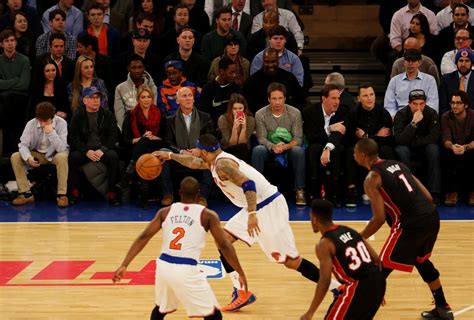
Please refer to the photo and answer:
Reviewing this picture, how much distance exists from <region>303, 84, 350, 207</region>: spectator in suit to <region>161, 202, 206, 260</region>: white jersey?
5.80 m

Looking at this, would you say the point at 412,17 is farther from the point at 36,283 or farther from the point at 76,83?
the point at 36,283

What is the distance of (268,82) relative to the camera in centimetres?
1388

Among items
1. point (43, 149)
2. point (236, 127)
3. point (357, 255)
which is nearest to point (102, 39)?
point (43, 149)

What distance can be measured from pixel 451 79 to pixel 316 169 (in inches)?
93.8

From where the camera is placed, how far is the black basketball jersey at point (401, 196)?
8.23 m

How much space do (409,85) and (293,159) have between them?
1994 mm

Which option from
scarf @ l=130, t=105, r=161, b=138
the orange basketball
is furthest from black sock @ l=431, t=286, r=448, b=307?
scarf @ l=130, t=105, r=161, b=138

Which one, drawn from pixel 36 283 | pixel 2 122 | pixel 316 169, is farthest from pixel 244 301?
pixel 2 122

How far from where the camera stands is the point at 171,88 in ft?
45.5

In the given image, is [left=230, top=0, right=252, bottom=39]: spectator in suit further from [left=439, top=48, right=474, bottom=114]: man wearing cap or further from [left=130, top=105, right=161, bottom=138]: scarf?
[left=439, top=48, right=474, bottom=114]: man wearing cap

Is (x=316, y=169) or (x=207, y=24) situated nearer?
(x=316, y=169)

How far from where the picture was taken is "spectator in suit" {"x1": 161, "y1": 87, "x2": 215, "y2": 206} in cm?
1329

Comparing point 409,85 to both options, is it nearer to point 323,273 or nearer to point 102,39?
point 102,39

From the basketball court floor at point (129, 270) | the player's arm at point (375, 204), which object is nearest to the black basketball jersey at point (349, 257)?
the player's arm at point (375, 204)
